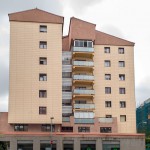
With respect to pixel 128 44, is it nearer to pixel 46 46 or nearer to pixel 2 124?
pixel 46 46

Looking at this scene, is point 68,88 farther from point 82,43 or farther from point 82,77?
point 82,43

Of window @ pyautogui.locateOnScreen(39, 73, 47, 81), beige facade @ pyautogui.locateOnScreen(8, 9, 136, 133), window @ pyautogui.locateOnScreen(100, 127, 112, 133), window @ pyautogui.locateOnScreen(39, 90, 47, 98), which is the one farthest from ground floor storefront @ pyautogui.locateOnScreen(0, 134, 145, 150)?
window @ pyautogui.locateOnScreen(39, 73, 47, 81)

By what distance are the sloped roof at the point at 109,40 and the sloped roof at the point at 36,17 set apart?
8791 mm

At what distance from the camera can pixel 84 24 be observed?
75062 mm

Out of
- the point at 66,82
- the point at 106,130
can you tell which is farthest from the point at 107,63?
the point at 106,130

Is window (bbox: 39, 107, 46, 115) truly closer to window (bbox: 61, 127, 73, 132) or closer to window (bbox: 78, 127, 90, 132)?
window (bbox: 61, 127, 73, 132)

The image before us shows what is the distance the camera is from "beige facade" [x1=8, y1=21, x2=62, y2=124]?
221 feet

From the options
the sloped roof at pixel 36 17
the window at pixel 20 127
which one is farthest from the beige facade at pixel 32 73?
the window at pixel 20 127

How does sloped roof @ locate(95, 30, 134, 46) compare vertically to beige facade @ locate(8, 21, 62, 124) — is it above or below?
above

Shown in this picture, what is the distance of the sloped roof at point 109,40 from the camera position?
7512cm

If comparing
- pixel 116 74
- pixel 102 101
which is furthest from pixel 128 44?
pixel 102 101

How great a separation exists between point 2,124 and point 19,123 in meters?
3.08

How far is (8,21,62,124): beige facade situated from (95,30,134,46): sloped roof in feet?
29.1

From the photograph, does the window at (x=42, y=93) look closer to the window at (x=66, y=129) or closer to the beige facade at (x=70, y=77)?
the beige facade at (x=70, y=77)
